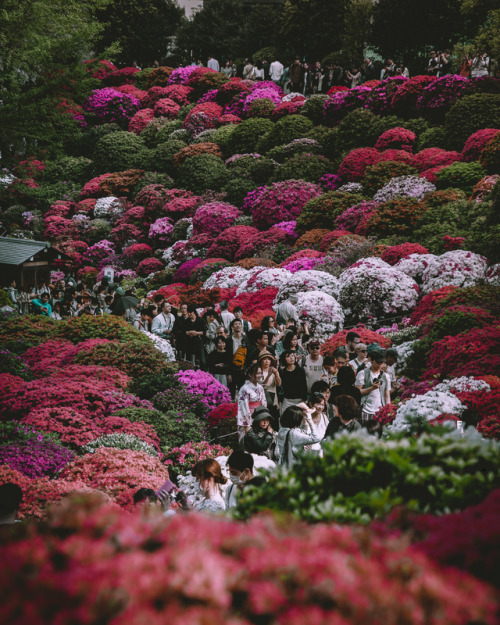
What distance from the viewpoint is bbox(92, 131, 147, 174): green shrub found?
105ft

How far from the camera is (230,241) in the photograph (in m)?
21.3

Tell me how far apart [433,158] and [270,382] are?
1420cm

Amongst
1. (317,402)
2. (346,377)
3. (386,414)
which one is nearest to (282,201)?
(386,414)

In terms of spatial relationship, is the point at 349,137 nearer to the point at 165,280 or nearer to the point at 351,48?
the point at 165,280

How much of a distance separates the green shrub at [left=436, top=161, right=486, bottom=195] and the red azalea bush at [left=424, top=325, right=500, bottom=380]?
9.34 m

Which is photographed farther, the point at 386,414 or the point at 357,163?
the point at 357,163

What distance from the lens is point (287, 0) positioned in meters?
35.3

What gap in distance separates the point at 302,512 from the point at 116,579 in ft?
3.83

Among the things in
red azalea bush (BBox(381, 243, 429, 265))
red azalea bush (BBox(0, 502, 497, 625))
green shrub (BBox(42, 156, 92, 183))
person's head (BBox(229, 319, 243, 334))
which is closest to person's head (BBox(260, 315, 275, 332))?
person's head (BBox(229, 319, 243, 334))

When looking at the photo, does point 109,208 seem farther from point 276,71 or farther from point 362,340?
point 362,340

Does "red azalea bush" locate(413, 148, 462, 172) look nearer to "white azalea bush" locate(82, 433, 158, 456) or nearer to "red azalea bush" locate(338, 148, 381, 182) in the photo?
"red azalea bush" locate(338, 148, 381, 182)

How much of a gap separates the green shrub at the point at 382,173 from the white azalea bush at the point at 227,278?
5430 mm

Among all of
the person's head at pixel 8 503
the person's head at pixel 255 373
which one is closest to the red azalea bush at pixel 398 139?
the person's head at pixel 255 373

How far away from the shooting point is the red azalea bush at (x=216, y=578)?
149cm
